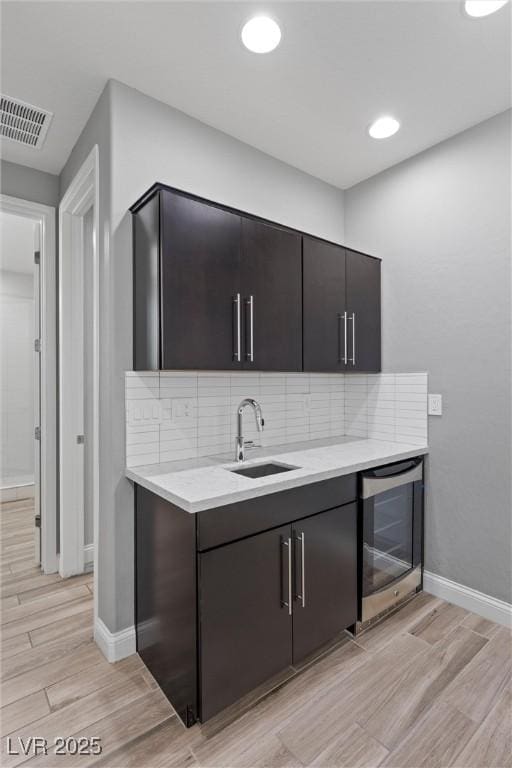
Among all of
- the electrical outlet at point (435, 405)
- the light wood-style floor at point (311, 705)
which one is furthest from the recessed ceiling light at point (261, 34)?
the light wood-style floor at point (311, 705)

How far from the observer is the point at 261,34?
66.6 inches

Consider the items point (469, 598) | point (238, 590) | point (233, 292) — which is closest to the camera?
point (238, 590)

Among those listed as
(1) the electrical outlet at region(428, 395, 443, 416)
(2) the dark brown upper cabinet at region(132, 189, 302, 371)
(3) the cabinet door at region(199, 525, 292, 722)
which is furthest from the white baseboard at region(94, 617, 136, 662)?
(1) the electrical outlet at region(428, 395, 443, 416)

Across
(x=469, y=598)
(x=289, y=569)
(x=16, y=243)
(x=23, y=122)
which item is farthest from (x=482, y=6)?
(x=16, y=243)

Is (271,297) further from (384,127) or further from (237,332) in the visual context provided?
(384,127)

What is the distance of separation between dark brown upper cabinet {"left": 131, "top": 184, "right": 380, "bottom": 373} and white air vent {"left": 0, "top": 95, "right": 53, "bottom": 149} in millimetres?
877

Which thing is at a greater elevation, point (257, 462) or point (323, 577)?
point (257, 462)

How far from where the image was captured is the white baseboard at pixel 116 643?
1891 millimetres

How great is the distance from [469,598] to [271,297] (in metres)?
2.05

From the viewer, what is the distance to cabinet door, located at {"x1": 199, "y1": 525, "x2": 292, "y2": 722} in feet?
4.77

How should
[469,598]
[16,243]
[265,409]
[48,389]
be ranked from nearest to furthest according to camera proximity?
[469,598]
[265,409]
[48,389]
[16,243]

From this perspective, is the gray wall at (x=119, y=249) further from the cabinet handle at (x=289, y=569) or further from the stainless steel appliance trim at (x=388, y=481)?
the stainless steel appliance trim at (x=388, y=481)

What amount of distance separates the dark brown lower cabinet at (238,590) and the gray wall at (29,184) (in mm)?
2116

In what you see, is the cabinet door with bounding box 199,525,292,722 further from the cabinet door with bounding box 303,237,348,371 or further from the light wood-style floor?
the cabinet door with bounding box 303,237,348,371
